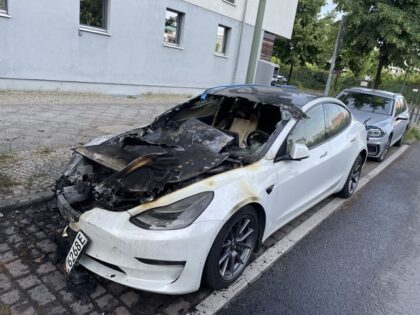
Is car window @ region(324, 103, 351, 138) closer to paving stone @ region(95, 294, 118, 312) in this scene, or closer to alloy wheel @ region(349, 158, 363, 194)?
alloy wheel @ region(349, 158, 363, 194)

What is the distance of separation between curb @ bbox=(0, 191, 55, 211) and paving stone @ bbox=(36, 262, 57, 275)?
110 cm

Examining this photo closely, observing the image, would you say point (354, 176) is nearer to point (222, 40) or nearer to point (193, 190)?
point (193, 190)

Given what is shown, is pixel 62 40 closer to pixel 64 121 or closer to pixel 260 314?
pixel 64 121

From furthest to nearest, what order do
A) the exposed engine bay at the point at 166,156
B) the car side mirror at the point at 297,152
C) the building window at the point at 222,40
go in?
the building window at the point at 222,40
the car side mirror at the point at 297,152
the exposed engine bay at the point at 166,156

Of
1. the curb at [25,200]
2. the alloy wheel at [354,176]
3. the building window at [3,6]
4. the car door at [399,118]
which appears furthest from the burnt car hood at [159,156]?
the building window at [3,6]

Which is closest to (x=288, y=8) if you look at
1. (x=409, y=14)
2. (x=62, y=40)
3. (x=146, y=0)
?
(x=409, y=14)

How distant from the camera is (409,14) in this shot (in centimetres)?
1205

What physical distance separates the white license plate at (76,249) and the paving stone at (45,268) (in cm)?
37

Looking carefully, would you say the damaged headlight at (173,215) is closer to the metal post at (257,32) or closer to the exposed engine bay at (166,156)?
the exposed engine bay at (166,156)

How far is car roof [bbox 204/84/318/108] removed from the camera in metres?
3.89

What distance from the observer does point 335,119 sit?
14.9ft

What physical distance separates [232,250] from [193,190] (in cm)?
65

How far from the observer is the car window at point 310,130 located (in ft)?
11.8

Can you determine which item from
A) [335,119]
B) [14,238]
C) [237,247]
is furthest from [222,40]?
[237,247]
